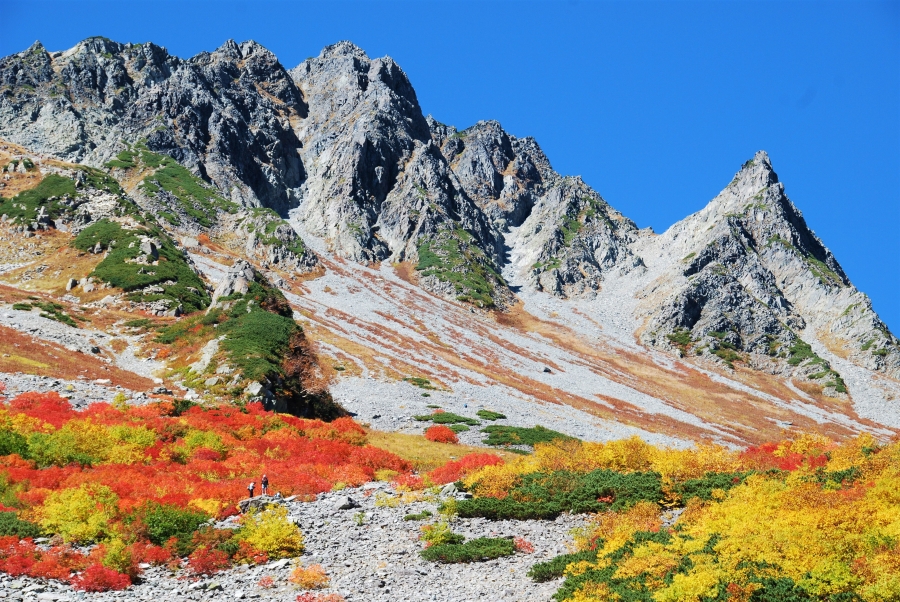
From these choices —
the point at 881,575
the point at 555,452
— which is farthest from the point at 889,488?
the point at 555,452

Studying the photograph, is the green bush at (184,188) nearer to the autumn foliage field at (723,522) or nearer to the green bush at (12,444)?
the green bush at (12,444)

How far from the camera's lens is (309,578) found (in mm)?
17406

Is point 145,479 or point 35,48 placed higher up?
point 35,48

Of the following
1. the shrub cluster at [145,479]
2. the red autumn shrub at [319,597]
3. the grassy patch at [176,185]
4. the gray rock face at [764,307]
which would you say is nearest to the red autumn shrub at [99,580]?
the shrub cluster at [145,479]

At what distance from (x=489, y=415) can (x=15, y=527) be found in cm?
4407

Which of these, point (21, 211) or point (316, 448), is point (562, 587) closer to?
A: point (316, 448)

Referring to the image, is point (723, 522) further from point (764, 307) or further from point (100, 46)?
point (100, 46)

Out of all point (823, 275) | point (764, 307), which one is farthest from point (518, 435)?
point (823, 275)

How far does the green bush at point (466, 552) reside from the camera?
19.2 m

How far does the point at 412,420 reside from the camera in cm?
5319

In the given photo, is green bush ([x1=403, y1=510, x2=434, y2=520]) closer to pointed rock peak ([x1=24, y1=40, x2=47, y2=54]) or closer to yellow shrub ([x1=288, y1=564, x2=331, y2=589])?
yellow shrub ([x1=288, y1=564, x2=331, y2=589])

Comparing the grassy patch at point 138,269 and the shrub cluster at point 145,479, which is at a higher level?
the grassy patch at point 138,269

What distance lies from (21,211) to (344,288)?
65.8 meters

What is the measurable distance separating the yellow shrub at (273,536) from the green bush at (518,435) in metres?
29.1
